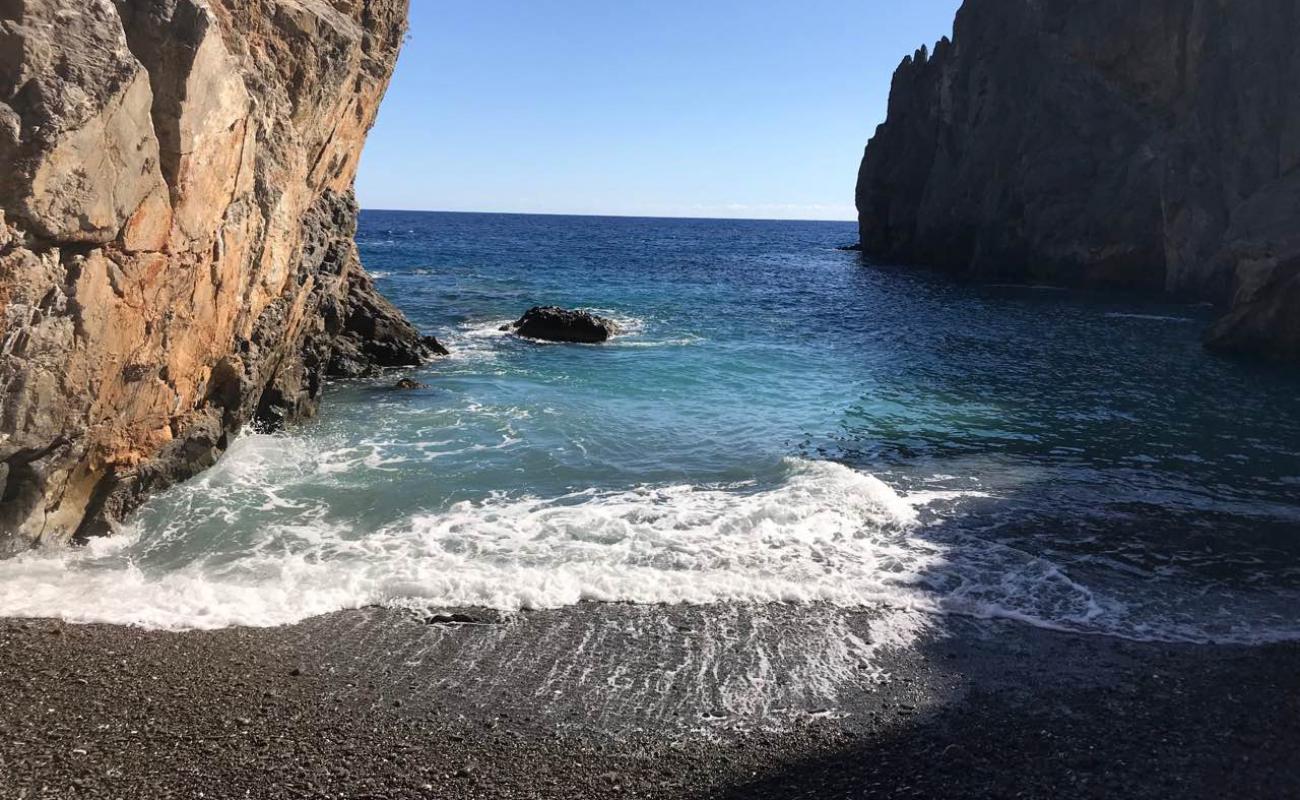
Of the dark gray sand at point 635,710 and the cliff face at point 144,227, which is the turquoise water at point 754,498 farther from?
the cliff face at point 144,227

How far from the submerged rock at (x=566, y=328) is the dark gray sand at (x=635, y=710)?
22.1 metres

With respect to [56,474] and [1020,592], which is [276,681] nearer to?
[56,474]

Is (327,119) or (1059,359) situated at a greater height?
(327,119)

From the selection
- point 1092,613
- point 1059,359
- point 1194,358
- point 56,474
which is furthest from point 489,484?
point 1194,358

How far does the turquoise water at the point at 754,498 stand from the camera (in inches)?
421

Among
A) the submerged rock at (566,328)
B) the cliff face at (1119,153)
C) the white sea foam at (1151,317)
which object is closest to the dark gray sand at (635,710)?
the submerged rock at (566,328)

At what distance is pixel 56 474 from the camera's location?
11023 mm

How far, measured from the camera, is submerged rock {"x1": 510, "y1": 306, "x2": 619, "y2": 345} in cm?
3188

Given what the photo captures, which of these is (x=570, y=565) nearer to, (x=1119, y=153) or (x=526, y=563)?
(x=526, y=563)

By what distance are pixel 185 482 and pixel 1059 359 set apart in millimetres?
25610

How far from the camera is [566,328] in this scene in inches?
1259

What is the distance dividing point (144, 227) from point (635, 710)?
8.71m

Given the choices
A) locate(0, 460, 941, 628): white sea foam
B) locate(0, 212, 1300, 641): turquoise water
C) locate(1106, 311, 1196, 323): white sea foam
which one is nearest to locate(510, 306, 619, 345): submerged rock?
locate(0, 212, 1300, 641): turquoise water

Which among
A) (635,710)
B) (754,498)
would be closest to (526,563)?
(635,710)
